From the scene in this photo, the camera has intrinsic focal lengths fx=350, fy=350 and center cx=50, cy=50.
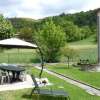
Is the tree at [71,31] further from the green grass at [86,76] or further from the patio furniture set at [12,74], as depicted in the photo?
the patio furniture set at [12,74]

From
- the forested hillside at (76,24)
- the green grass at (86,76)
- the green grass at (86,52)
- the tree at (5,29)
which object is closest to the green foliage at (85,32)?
the forested hillside at (76,24)

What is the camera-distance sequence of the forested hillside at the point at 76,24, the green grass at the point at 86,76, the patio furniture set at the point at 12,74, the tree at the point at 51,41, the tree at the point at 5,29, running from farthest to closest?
the forested hillside at the point at 76,24
the tree at the point at 5,29
the tree at the point at 51,41
the green grass at the point at 86,76
the patio furniture set at the point at 12,74

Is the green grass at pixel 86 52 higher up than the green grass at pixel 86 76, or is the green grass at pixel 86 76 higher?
the green grass at pixel 86 52

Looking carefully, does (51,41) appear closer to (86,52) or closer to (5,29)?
(86,52)

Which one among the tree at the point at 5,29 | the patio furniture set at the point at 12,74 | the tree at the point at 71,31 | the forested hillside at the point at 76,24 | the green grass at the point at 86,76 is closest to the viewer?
the patio furniture set at the point at 12,74

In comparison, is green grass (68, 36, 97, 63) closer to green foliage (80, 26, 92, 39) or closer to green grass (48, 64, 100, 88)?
green foliage (80, 26, 92, 39)

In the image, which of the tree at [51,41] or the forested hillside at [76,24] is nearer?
the tree at [51,41]

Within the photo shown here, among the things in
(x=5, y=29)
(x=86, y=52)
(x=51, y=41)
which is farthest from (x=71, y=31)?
(x=51, y=41)

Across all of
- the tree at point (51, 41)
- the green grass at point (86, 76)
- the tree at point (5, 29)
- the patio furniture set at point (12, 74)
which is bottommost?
the green grass at point (86, 76)

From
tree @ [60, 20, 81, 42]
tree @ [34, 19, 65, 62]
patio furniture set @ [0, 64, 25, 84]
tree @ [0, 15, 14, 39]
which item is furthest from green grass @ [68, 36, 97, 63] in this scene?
patio furniture set @ [0, 64, 25, 84]

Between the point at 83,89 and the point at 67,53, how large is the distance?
15.5 m

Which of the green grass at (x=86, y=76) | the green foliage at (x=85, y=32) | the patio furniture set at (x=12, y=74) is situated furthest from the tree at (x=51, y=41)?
the green foliage at (x=85, y=32)

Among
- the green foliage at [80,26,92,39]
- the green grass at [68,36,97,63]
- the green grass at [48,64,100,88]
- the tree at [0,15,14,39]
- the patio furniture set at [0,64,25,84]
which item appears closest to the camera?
the patio furniture set at [0,64,25,84]

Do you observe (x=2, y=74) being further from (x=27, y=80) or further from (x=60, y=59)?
(x=60, y=59)
